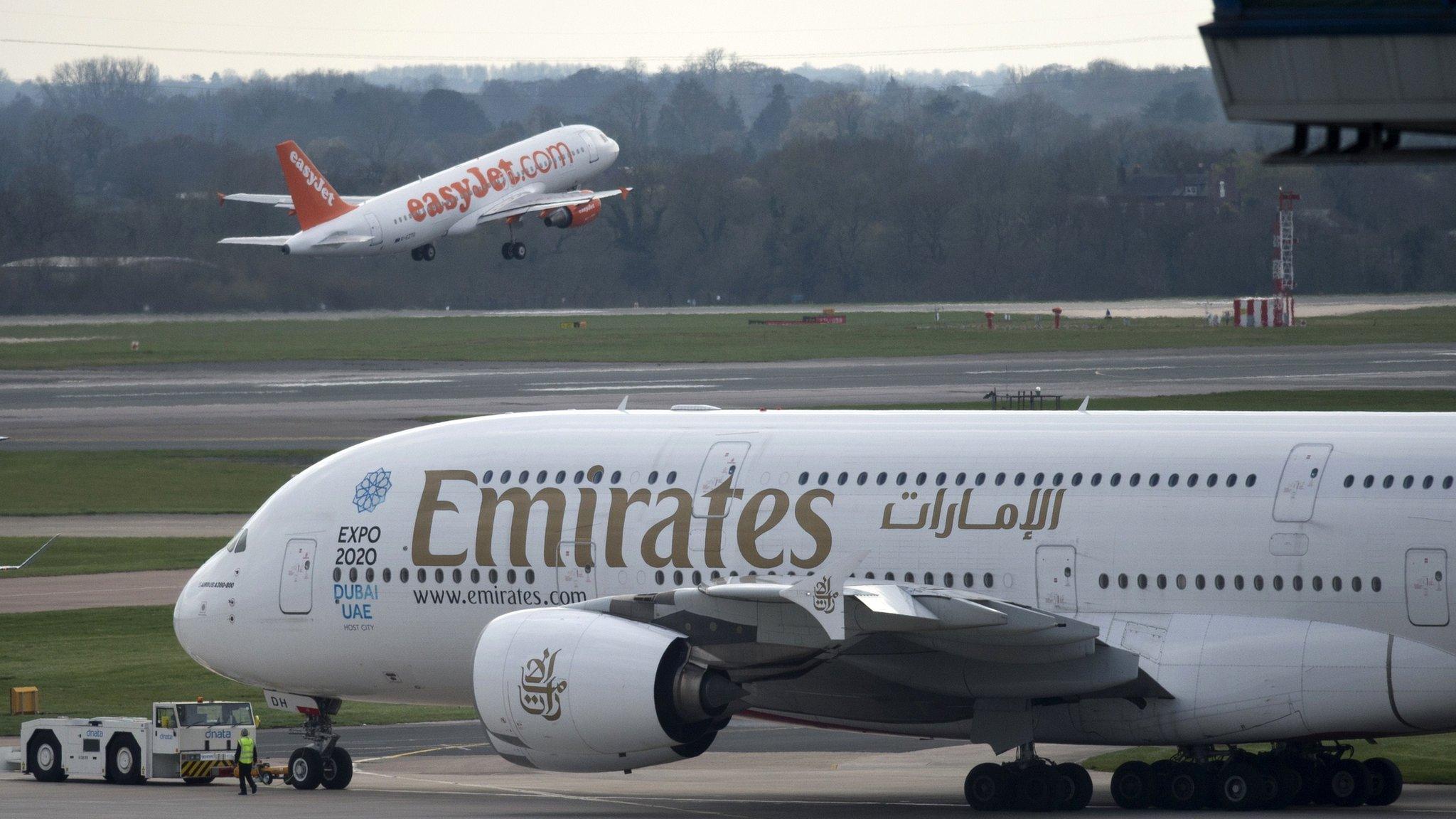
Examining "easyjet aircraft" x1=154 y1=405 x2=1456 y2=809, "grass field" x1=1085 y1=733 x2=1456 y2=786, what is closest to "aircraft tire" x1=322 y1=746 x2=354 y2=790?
"easyjet aircraft" x1=154 y1=405 x2=1456 y2=809

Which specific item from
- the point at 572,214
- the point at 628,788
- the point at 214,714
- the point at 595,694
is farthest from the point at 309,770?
the point at 572,214

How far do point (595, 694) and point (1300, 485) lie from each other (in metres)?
7.29

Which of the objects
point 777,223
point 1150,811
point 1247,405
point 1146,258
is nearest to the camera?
point 1150,811

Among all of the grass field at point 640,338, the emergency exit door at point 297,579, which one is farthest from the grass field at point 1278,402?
the emergency exit door at point 297,579

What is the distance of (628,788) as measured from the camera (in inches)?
1009

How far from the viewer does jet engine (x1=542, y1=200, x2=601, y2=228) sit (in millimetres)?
96312

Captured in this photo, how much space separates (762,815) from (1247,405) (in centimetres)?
4456

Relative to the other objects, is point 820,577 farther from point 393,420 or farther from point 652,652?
point 393,420

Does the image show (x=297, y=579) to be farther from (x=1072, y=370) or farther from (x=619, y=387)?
(x=1072, y=370)

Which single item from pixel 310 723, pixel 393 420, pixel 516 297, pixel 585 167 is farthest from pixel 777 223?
pixel 310 723

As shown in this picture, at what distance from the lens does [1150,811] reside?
21328 millimetres

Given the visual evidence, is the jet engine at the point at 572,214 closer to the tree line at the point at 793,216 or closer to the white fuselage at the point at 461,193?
the white fuselage at the point at 461,193

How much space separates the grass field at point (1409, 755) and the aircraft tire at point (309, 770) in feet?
32.7

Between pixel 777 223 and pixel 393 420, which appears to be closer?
pixel 393 420
